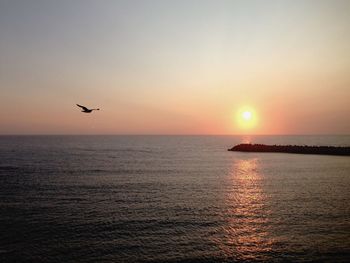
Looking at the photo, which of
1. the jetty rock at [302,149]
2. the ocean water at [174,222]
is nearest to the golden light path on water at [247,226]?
the ocean water at [174,222]

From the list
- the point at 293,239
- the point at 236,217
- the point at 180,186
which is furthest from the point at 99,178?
the point at 293,239

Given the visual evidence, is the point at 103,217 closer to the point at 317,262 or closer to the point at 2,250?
the point at 2,250

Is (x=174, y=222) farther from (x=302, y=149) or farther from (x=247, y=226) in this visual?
(x=302, y=149)

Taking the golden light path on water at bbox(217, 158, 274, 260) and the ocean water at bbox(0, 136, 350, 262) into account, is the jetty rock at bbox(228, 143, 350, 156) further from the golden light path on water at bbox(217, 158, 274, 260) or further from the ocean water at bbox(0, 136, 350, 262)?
the golden light path on water at bbox(217, 158, 274, 260)

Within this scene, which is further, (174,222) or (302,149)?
(302,149)

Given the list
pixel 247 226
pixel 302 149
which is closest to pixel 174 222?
pixel 247 226

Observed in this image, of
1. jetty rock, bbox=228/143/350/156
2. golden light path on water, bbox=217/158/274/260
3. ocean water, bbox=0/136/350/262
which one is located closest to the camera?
ocean water, bbox=0/136/350/262

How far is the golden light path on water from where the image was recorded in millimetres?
18250

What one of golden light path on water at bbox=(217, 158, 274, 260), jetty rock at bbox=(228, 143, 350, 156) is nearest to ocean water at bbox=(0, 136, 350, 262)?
golden light path on water at bbox=(217, 158, 274, 260)

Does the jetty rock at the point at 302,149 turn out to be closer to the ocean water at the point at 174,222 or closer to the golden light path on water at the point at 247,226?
the ocean water at the point at 174,222

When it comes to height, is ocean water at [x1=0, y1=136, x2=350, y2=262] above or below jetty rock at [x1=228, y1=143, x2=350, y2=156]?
below

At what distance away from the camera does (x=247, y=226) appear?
74.5 feet

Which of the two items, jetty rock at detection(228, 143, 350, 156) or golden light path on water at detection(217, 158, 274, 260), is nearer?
golden light path on water at detection(217, 158, 274, 260)

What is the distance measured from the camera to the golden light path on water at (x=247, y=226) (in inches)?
719
